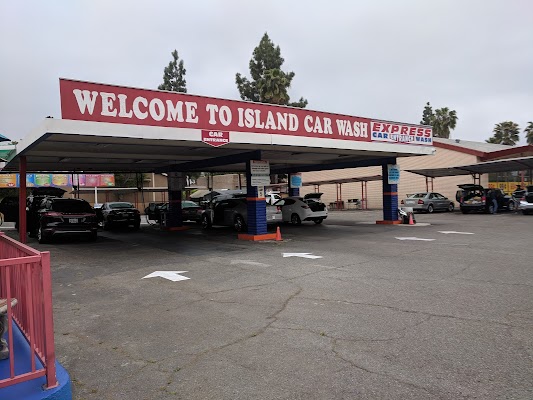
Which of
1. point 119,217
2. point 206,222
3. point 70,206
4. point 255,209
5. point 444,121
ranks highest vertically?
point 444,121

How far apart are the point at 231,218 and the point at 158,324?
46.1ft

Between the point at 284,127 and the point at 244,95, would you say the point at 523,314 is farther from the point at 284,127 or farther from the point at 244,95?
the point at 244,95

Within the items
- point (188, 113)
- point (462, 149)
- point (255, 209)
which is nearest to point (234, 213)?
point (255, 209)

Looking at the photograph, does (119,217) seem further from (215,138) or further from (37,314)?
(37,314)

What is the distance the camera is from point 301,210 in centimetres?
2159

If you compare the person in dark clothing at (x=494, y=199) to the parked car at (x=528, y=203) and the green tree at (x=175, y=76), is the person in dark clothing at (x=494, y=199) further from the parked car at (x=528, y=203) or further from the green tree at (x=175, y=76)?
the green tree at (x=175, y=76)

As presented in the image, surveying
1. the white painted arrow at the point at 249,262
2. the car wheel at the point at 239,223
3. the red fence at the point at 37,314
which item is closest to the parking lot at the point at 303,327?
the white painted arrow at the point at 249,262

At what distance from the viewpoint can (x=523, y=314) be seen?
5.57 metres

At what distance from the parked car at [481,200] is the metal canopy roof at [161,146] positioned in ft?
28.8

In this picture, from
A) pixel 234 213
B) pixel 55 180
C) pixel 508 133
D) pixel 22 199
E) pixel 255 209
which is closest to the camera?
pixel 255 209

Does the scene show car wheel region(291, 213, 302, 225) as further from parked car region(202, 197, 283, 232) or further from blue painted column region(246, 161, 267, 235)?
blue painted column region(246, 161, 267, 235)

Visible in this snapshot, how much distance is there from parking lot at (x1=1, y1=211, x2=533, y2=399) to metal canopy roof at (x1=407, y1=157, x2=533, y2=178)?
16.4 meters

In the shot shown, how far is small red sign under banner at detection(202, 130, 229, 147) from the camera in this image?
1203 centimetres

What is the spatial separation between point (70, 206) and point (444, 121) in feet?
192
